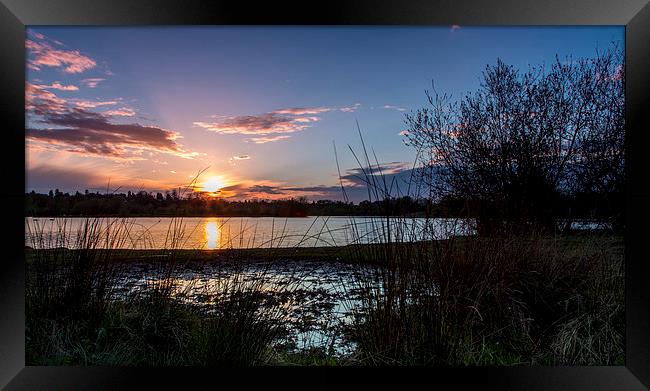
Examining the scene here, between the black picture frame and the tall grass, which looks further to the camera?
the tall grass

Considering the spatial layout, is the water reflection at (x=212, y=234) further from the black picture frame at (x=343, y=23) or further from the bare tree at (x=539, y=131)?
the bare tree at (x=539, y=131)

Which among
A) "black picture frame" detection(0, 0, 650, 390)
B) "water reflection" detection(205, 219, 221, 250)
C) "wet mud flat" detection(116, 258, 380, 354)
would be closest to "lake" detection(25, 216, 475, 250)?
"water reflection" detection(205, 219, 221, 250)

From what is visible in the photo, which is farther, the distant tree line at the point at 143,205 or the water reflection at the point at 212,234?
the distant tree line at the point at 143,205

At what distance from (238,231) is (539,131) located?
3.22 m

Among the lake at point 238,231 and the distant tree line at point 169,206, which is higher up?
the distant tree line at point 169,206

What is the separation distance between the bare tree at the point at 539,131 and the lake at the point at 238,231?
1.22 m

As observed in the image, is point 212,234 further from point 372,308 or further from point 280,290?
point 372,308

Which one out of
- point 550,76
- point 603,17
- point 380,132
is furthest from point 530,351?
point 550,76

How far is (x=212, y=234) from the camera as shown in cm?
260

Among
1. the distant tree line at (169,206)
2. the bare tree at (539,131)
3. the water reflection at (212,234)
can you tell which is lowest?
the water reflection at (212,234)

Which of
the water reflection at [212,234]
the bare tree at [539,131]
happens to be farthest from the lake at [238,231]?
the bare tree at [539,131]

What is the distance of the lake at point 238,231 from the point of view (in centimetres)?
220

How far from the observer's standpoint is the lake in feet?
7.22

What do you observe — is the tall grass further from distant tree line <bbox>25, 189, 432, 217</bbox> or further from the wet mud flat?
distant tree line <bbox>25, 189, 432, 217</bbox>
